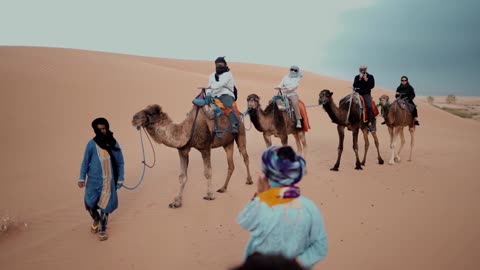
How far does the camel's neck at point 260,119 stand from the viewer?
825 centimetres

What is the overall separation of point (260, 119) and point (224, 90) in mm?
1789

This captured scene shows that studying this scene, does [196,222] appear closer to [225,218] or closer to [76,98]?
[225,218]

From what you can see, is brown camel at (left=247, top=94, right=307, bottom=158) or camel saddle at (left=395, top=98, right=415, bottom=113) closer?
brown camel at (left=247, top=94, right=307, bottom=158)

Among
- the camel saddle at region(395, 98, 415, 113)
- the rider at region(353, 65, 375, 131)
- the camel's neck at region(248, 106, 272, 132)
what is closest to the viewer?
the camel's neck at region(248, 106, 272, 132)

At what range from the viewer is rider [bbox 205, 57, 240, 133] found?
22.1ft

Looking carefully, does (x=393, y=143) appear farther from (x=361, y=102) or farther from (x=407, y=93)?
→ (x=407, y=93)

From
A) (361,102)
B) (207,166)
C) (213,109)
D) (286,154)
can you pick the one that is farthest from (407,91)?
(286,154)

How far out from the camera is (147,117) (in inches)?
224

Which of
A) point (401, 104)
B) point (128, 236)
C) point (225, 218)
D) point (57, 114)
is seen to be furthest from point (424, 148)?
point (57, 114)

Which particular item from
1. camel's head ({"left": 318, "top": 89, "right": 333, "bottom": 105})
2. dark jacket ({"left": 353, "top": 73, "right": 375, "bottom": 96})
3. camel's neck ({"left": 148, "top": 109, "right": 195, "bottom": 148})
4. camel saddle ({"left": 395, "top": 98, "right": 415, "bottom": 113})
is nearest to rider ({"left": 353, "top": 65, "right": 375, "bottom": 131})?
dark jacket ({"left": 353, "top": 73, "right": 375, "bottom": 96})

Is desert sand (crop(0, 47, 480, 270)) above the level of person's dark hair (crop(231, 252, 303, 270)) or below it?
below

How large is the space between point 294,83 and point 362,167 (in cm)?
307

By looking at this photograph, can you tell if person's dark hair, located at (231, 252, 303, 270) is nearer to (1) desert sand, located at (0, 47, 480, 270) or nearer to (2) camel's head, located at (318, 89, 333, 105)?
(1) desert sand, located at (0, 47, 480, 270)

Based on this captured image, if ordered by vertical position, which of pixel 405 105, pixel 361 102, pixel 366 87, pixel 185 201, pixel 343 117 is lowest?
pixel 185 201
